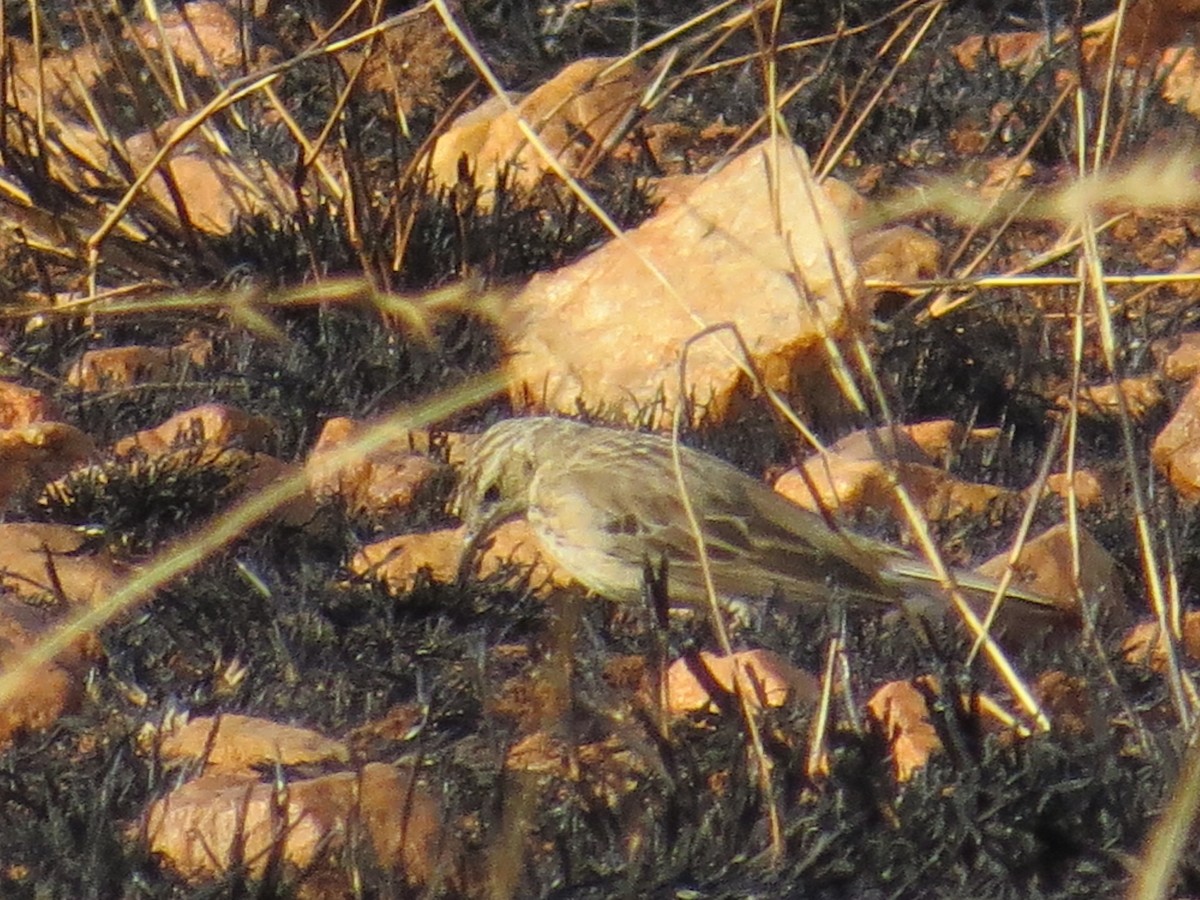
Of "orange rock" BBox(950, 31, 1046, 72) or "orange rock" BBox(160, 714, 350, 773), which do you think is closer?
"orange rock" BBox(160, 714, 350, 773)

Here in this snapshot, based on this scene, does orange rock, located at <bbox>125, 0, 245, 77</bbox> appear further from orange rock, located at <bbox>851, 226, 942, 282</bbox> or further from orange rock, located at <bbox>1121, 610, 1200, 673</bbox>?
orange rock, located at <bbox>1121, 610, 1200, 673</bbox>

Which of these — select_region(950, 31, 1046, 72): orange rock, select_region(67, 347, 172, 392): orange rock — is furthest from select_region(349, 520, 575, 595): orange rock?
select_region(950, 31, 1046, 72): orange rock

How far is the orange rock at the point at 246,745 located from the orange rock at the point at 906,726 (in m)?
1.02

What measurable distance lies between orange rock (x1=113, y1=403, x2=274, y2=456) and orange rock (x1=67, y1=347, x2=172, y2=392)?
36cm

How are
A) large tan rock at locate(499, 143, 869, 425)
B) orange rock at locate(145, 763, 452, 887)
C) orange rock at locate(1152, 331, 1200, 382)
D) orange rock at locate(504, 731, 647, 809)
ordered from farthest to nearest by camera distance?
orange rock at locate(1152, 331, 1200, 382) → large tan rock at locate(499, 143, 869, 425) → orange rock at locate(504, 731, 647, 809) → orange rock at locate(145, 763, 452, 887)

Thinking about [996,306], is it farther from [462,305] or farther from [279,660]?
[279,660]

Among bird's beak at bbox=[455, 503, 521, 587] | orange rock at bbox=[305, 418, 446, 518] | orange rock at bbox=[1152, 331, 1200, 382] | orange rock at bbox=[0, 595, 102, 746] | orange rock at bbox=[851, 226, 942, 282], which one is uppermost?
A: orange rock at bbox=[0, 595, 102, 746]

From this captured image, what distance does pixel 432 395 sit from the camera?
6793 millimetres

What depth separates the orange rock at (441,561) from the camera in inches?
219

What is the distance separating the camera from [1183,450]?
6273 millimetres

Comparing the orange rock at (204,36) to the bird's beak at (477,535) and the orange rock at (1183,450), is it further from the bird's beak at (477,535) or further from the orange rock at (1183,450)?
the orange rock at (1183,450)

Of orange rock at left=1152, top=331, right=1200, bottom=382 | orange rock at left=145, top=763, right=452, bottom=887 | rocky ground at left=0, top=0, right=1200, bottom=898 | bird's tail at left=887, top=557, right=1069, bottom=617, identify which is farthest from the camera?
orange rock at left=1152, top=331, right=1200, bottom=382

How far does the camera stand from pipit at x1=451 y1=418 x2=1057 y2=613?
229 inches

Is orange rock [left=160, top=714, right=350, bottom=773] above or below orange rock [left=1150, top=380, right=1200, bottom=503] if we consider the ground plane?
above
